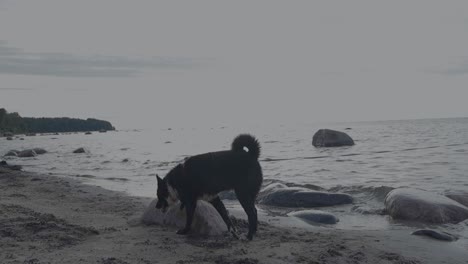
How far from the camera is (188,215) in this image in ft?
25.7

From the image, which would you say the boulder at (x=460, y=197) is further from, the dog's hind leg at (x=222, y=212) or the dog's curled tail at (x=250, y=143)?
the dog's hind leg at (x=222, y=212)

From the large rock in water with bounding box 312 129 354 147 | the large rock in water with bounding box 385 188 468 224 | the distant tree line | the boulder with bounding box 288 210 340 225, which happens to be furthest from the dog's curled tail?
the distant tree line

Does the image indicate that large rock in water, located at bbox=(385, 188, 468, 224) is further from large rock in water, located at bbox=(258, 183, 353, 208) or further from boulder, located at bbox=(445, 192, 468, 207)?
large rock in water, located at bbox=(258, 183, 353, 208)

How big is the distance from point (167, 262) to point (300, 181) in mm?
10331

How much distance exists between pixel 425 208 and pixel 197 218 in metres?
5.01

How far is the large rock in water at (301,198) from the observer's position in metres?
11.6

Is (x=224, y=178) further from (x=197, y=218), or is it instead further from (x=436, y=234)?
(x=436, y=234)

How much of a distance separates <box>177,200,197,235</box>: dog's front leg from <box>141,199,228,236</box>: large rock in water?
0.12 metres

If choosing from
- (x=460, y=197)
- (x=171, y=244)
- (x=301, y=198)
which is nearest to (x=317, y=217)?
(x=301, y=198)

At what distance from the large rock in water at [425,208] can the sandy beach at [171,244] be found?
149 centimetres

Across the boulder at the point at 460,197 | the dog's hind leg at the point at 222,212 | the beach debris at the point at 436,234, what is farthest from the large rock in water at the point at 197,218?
the boulder at the point at 460,197

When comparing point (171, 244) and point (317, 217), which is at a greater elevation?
point (171, 244)

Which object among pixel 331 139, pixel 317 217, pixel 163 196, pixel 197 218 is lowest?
pixel 317 217

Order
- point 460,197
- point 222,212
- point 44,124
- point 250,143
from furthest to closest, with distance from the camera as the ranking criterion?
point 44,124 → point 460,197 → point 222,212 → point 250,143
